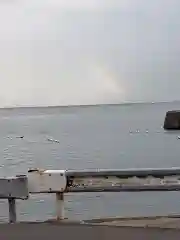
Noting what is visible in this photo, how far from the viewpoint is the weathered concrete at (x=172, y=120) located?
69.2m

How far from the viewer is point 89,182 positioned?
689cm

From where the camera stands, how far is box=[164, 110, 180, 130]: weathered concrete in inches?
2724

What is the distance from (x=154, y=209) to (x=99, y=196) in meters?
3.56

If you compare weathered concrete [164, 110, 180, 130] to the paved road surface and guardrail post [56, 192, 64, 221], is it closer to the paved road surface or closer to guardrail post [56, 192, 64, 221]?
guardrail post [56, 192, 64, 221]

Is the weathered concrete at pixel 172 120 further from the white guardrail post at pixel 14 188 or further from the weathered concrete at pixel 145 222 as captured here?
the white guardrail post at pixel 14 188

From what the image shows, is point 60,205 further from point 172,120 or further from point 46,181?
point 172,120

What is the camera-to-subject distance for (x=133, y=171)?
6820mm

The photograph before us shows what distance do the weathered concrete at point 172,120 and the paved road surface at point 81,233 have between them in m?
63.6

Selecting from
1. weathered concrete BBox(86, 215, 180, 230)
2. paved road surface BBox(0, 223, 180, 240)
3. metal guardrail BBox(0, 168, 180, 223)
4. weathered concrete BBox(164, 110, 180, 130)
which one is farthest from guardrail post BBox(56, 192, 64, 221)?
weathered concrete BBox(164, 110, 180, 130)

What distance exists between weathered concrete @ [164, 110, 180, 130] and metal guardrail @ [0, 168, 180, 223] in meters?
62.7

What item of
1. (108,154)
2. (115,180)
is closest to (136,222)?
(115,180)

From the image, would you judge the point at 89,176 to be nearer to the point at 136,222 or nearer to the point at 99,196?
the point at 136,222

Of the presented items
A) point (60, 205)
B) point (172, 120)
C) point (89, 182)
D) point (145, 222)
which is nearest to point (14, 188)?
point (60, 205)

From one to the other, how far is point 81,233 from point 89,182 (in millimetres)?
1076
